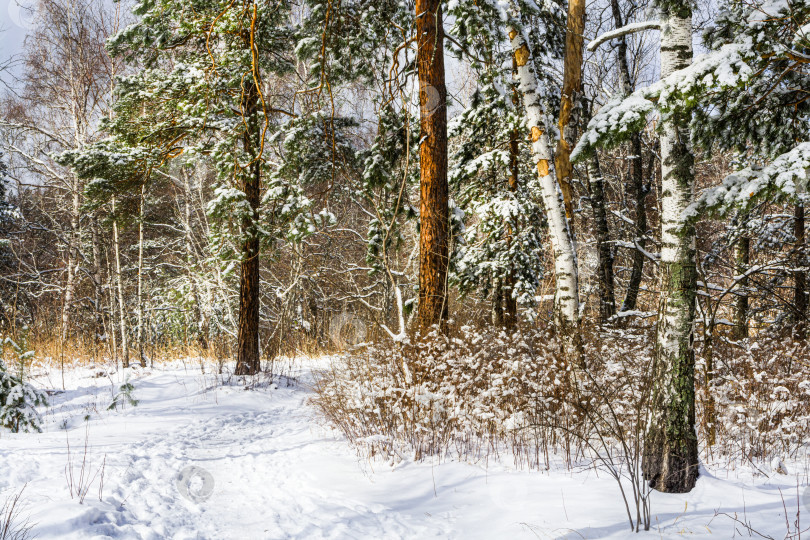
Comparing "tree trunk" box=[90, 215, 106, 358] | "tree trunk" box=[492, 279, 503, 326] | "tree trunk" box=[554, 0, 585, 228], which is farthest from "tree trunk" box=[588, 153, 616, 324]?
"tree trunk" box=[90, 215, 106, 358]

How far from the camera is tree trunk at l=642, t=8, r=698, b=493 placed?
3.15 m

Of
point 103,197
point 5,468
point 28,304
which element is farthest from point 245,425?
point 28,304

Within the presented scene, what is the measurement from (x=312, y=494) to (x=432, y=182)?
167 inches

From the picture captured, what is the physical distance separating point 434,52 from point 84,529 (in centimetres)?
623

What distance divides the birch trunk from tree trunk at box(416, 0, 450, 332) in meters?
1.27

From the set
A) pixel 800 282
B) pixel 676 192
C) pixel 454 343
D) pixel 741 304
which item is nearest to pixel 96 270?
pixel 454 343

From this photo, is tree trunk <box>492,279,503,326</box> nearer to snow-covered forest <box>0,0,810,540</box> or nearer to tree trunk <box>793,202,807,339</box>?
snow-covered forest <box>0,0,810,540</box>

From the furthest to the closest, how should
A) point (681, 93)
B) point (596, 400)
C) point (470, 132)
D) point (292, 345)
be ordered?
point (292, 345) < point (470, 132) < point (596, 400) < point (681, 93)

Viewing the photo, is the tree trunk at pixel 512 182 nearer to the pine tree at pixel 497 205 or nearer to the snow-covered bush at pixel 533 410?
the pine tree at pixel 497 205

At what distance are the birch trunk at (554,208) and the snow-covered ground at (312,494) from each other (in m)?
1.96

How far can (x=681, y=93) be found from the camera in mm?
2631

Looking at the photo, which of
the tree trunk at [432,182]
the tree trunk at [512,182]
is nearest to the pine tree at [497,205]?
the tree trunk at [512,182]

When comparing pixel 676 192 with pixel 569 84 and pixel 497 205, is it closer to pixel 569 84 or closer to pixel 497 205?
pixel 569 84

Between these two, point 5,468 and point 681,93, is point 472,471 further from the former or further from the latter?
point 5,468
